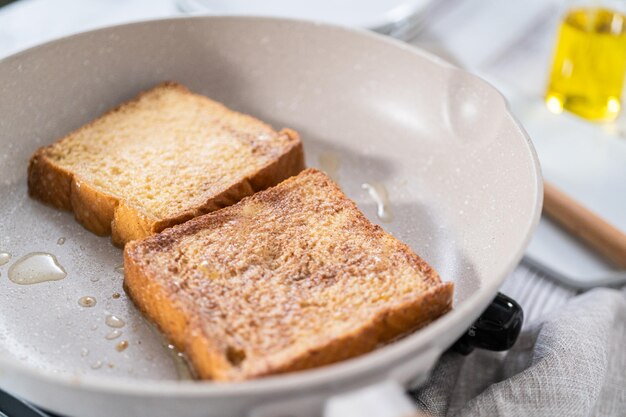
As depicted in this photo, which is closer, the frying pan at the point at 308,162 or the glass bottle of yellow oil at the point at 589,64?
the frying pan at the point at 308,162

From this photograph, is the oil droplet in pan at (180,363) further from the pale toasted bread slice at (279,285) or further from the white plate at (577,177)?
the white plate at (577,177)

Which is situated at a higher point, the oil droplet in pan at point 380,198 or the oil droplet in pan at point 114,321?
the oil droplet in pan at point 114,321

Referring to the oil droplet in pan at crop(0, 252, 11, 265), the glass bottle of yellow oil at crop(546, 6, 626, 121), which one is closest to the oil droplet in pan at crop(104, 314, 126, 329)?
the oil droplet in pan at crop(0, 252, 11, 265)

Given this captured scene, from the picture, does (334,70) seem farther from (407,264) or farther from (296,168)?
(407,264)

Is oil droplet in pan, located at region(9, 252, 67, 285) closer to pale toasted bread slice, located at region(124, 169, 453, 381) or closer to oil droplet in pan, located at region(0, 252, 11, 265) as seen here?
oil droplet in pan, located at region(0, 252, 11, 265)

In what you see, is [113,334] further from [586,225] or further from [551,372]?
[586,225]

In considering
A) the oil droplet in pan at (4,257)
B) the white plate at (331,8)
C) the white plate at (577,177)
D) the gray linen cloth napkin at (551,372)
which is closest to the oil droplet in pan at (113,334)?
the oil droplet in pan at (4,257)
